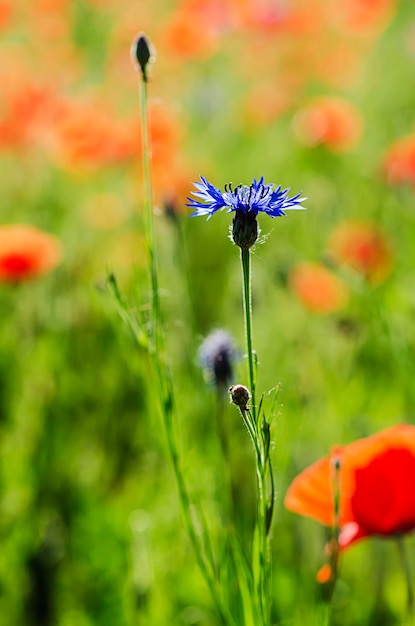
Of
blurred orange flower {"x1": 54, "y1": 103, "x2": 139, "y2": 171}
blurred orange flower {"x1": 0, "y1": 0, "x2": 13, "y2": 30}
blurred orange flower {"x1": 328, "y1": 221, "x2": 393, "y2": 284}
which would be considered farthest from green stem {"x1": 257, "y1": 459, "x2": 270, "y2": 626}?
blurred orange flower {"x1": 0, "y1": 0, "x2": 13, "y2": 30}

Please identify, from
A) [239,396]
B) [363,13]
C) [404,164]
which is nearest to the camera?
[239,396]

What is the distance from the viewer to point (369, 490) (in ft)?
2.12

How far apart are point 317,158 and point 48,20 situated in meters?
1.20

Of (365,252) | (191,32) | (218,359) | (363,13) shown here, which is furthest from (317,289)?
(363,13)

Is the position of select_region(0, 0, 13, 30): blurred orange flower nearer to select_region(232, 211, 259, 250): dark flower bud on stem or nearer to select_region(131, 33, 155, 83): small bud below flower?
select_region(131, 33, 155, 83): small bud below flower

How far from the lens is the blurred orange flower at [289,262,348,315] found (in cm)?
140

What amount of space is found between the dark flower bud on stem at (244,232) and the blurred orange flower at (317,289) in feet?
2.91

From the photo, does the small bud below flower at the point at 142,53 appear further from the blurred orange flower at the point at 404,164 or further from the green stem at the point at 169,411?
the blurred orange flower at the point at 404,164

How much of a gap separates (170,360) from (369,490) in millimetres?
467

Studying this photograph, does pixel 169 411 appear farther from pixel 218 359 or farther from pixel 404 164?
pixel 404 164

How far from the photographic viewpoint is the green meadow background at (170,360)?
977 mm

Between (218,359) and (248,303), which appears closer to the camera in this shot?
(248,303)

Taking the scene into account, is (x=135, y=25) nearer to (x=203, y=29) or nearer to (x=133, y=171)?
(x=203, y=29)

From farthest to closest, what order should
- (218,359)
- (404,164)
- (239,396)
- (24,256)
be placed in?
(404,164), (24,256), (218,359), (239,396)
